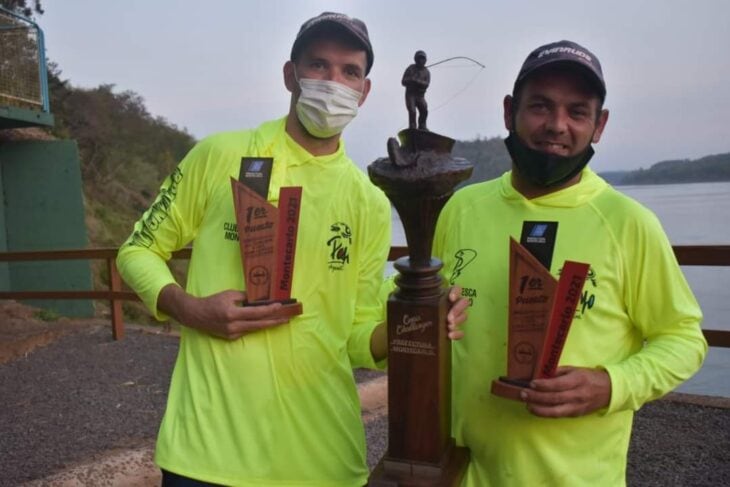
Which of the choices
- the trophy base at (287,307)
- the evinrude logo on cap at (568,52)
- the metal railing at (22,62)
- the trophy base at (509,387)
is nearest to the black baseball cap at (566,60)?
the evinrude logo on cap at (568,52)

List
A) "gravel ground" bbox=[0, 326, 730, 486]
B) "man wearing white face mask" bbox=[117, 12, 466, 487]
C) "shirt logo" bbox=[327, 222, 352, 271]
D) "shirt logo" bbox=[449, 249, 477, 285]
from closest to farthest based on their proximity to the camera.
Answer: "shirt logo" bbox=[449, 249, 477, 285] < "man wearing white face mask" bbox=[117, 12, 466, 487] < "shirt logo" bbox=[327, 222, 352, 271] < "gravel ground" bbox=[0, 326, 730, 486]

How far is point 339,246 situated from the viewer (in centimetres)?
206

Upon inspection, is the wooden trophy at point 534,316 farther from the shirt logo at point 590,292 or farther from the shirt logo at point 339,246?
the shirt logo at point 339,246

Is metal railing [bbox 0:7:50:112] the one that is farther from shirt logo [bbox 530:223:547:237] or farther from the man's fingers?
shirt logo [bbox 530:223:547:237]

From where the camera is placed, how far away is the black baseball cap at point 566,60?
164 centimetres

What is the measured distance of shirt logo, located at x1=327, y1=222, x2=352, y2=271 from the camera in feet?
6.74

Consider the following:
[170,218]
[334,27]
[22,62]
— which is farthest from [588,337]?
[22,62]

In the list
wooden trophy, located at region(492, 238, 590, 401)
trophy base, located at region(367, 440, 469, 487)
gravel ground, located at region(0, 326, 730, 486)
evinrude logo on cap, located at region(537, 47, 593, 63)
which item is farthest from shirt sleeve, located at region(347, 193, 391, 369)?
gravel ground, located at region(0, 326, 730, 486)

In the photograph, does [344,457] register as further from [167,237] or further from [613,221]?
[613,221]

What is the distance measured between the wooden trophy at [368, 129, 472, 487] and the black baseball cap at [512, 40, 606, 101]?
0.35 metres

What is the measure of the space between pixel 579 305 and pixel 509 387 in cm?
31

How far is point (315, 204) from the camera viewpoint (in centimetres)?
208

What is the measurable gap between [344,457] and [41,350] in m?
6.60

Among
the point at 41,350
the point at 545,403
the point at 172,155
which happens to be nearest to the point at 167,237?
the point at 545,403
